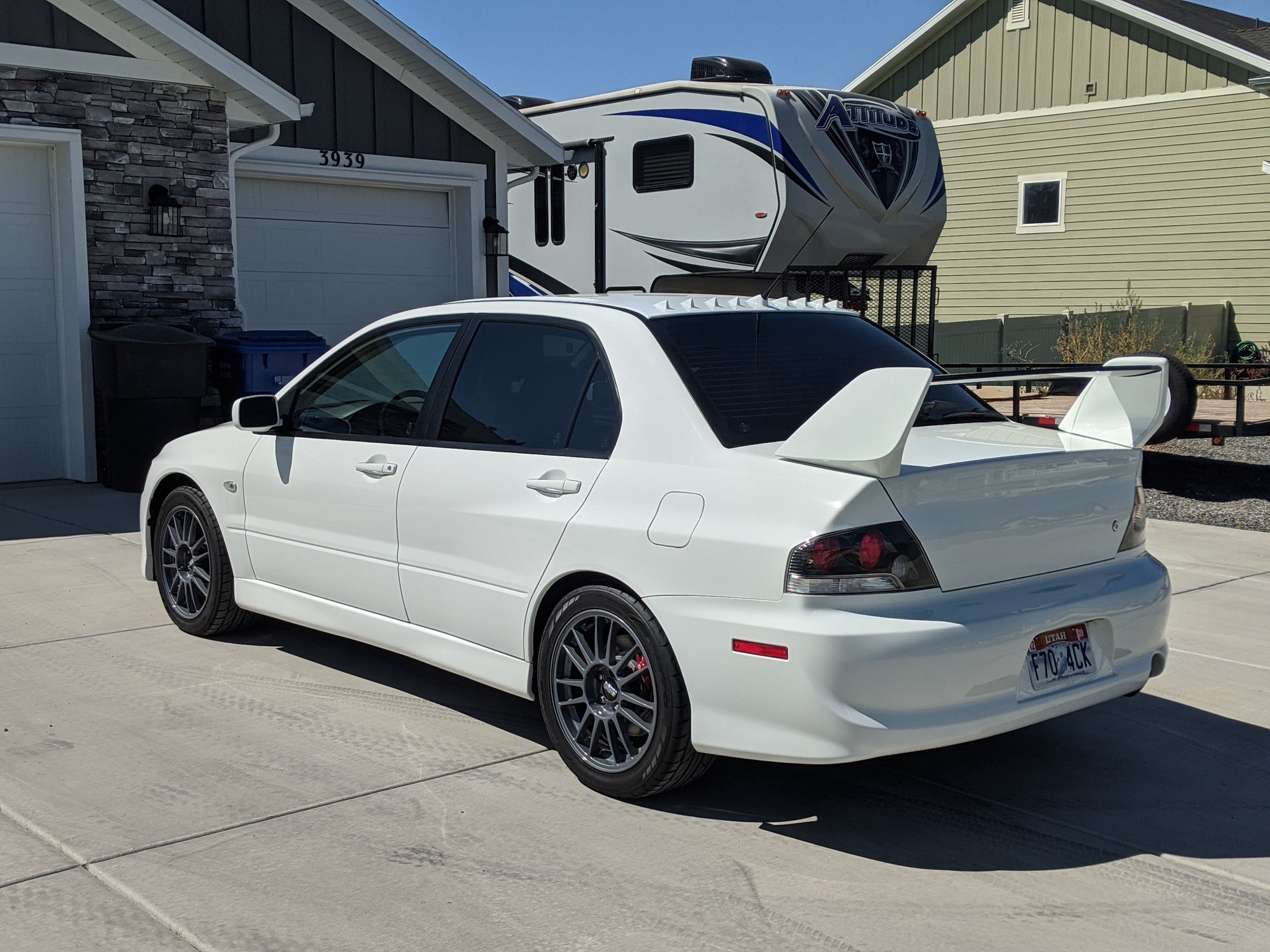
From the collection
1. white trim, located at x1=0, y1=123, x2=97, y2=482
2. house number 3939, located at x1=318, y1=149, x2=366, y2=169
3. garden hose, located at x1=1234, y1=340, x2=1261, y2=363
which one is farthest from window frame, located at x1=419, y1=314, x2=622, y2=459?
garden hose, located at x1=1234, y1=340, x2=1261, y2=363

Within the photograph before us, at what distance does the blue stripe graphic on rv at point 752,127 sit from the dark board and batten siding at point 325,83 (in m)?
2.75

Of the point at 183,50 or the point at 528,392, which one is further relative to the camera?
the point at 183,50

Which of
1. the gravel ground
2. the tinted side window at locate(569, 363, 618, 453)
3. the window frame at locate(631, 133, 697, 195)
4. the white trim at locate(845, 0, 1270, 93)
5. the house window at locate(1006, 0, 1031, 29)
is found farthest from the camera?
the house window at locate(1006, 0, 1031, 29)

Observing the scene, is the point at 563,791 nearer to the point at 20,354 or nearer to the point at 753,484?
the point at 753,484

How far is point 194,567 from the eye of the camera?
20.4ft

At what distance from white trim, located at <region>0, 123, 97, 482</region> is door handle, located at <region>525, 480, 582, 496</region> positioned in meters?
7.44

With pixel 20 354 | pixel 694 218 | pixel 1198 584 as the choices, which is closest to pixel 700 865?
pixel 1198 584

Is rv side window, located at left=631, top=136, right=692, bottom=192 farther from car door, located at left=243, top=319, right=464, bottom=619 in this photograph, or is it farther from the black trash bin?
car door, located at left=243, top=319, right=464, bottom=619

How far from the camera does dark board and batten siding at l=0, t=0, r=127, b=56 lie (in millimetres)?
10172

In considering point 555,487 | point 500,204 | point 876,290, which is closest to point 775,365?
point 555,487

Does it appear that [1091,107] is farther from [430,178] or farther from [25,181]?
[25,181]

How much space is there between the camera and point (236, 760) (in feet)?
15.1

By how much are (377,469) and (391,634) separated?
63 cm

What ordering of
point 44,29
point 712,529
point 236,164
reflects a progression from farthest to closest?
point 236,164 < point 44,29 < point 712,529
